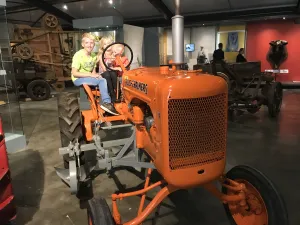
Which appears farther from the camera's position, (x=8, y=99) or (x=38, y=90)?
(x=38, y=90)

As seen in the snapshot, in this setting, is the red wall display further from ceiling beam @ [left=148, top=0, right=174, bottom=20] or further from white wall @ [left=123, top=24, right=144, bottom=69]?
white wall @ [left=123, top=24, right=144, bottom=69]

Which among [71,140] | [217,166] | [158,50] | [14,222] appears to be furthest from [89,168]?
[158,50]

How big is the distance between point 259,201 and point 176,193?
1.03 meters

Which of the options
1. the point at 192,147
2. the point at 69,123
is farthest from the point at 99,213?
the point at 69,123

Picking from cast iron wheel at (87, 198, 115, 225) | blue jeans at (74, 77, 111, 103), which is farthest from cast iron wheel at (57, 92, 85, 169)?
cast iron wheel at (87, 198, 115, 225)

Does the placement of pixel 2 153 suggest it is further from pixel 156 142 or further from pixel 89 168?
pixel 156 142

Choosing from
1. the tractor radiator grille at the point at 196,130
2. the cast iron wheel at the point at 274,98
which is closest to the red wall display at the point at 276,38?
the cast iron wheel at the point at 274,98

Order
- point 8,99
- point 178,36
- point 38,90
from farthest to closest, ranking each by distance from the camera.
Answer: point 38,90
point 8,99
point 178,36

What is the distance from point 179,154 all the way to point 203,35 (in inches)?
452

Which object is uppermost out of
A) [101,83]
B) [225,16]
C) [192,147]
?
[225,16]

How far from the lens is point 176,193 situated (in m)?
2.82

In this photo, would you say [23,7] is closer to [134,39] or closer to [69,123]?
[134,39]

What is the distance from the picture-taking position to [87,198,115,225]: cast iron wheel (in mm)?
1648

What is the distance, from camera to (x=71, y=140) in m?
Answer: 2.95
